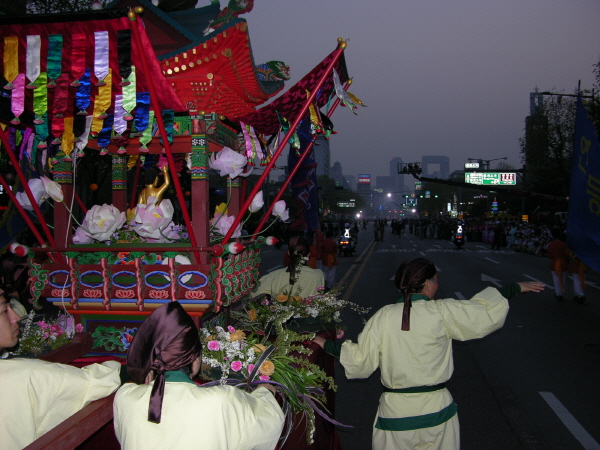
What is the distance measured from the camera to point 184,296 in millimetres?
3795

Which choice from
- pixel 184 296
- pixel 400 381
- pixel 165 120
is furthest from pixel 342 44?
pixel 400 381

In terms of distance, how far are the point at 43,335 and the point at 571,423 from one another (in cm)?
520

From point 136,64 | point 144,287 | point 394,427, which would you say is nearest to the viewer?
point 394,427

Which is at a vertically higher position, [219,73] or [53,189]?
[219,73]

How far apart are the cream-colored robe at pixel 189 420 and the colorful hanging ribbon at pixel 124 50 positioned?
2.05 meters

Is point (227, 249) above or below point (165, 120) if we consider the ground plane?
below

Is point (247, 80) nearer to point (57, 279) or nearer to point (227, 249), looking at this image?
point (227, 249)

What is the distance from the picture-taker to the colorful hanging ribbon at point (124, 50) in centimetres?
313

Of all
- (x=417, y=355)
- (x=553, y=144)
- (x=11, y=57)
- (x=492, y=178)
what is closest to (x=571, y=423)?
(x=417, y=355)

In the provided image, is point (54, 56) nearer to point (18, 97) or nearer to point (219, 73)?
point (18, 97)

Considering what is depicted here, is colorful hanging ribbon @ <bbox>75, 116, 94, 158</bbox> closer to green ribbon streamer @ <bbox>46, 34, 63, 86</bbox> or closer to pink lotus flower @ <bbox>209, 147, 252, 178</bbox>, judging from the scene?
green ribbon streamer @ <bbox>46, 34, 63, 86</bbox>

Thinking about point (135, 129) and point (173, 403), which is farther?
point (135, 129)

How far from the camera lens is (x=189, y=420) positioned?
1986 millimetres

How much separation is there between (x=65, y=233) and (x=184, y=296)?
4.67 ft
